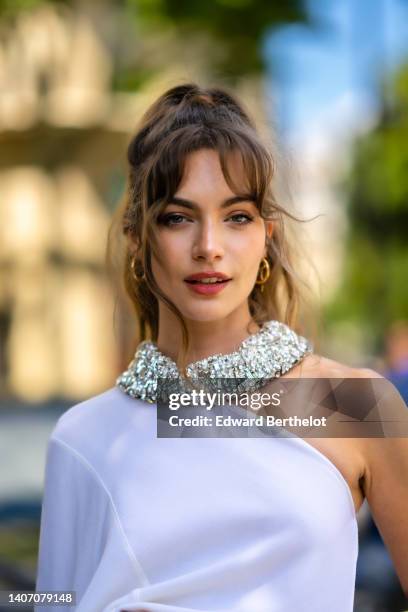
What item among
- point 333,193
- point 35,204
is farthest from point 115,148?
point 333,193

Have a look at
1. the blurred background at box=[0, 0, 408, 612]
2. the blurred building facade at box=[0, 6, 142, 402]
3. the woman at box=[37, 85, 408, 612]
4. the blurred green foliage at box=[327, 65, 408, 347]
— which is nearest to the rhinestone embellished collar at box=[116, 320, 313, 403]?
the woman at box=[37, 85, 408, 612]

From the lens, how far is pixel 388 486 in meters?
1.57

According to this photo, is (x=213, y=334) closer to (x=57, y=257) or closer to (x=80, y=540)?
(x=80, y=540)

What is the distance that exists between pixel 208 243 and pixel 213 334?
0.63ft

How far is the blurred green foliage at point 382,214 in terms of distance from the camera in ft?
62.1

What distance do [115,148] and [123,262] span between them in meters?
11.4

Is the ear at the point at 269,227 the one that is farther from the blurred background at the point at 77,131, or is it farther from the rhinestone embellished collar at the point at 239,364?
the blurred background at the point at 77,131

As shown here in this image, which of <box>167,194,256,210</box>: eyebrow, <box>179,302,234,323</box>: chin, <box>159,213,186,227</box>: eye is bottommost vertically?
<box>179,302,234,323</box>: chin

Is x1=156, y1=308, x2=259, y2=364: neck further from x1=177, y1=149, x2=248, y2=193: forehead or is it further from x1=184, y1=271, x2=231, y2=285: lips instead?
x1=177, y1=149, x2=248, y2=193: forehead

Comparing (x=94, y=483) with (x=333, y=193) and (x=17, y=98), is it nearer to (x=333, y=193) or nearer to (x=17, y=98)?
(x=17, y=98)

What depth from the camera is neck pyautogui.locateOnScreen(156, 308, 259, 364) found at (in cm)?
174

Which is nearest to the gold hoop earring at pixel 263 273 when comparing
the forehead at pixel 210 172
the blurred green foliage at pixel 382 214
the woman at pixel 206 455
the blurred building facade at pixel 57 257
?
the woman at pixel 206 455

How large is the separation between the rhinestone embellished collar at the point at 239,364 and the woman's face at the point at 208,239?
3.0 inches

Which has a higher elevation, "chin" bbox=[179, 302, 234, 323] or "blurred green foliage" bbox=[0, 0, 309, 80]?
"blurred green foliage" bbox=[0, 0, 309, 80]
